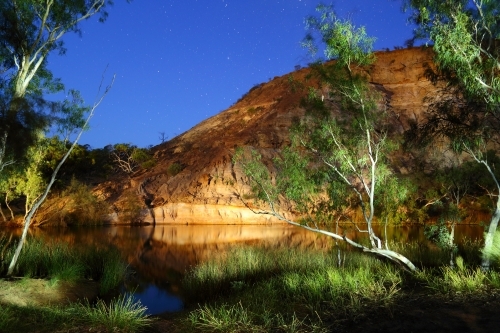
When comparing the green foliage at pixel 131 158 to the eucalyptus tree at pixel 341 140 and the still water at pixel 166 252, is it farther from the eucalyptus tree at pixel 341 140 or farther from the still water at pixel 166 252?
the eucalyptus tree at pixel 341 140

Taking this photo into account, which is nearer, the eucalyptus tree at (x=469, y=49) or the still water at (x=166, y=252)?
the eucalyptus tree at (x=469, y=49)

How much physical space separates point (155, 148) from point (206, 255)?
45.1 meters

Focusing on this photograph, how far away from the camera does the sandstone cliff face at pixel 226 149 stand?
41344mm

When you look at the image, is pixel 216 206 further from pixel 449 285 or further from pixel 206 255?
pixel 449 285

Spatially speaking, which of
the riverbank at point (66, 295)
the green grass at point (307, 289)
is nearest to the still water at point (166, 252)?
the riverbank at point (66, 295)

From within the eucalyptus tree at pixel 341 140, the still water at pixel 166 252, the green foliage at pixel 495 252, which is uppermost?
the eucalyptus tree at pixel 341 140

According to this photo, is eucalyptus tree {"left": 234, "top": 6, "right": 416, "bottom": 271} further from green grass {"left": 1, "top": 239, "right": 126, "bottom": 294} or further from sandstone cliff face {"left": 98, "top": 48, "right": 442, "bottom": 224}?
sandstone cliff face {"left": 98, "top": 48, "right": 442, "bottom": 224}

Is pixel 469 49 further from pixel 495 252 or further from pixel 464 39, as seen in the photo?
pixel 495 252

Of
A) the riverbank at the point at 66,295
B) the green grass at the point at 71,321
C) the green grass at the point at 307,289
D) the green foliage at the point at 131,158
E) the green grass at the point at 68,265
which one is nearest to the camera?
the green grass at the point at 71,321

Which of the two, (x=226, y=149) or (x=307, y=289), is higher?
(x=226, y=149)

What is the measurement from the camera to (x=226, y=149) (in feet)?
Answer: 147

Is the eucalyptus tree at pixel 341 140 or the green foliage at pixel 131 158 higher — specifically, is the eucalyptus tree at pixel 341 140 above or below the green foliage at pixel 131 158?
below

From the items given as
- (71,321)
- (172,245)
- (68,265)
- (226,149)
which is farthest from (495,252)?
(226,149)

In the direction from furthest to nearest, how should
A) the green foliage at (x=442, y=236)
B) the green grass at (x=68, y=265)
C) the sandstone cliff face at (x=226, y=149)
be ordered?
the sandstone cliff face at (x=226, y=149) < the green grass at (x=68, y=265) < the green foliage at (x=442, y=236)
